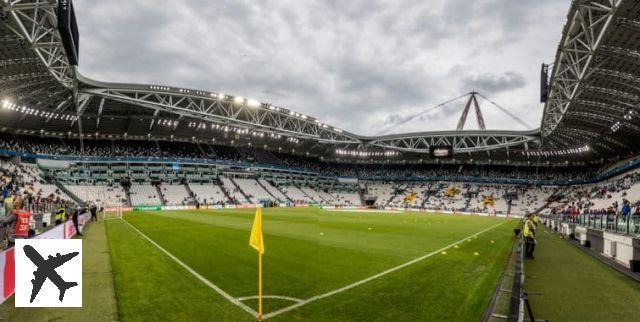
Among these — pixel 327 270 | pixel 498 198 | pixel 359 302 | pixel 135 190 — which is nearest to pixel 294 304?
pixel 359 302

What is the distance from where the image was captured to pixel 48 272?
543cm

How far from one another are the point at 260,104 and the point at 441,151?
34476mm

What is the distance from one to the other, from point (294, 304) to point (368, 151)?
90431 mm

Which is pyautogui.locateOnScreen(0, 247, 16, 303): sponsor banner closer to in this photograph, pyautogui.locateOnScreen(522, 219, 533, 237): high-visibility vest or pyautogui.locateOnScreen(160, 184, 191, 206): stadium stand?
pyautogui.locateOnScreen(522, 219, 533, 237): high-visibility vest

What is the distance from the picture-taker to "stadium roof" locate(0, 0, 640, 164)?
70.9ft

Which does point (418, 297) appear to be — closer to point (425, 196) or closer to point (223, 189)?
point (223, 189)

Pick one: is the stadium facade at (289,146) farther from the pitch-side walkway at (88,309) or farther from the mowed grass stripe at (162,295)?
the pitch-side walkway at (88,309)

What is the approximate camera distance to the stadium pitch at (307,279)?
26.2 ft

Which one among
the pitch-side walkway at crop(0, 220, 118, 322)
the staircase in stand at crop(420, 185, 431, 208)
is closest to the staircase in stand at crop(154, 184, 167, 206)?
the staircase in stand at crop(420, 185, 431, 208)

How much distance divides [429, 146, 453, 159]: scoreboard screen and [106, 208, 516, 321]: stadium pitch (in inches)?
1959

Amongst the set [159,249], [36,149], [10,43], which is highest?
[10,43]

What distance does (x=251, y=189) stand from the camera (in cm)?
7888

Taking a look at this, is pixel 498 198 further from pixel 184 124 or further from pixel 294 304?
pixel 294 304

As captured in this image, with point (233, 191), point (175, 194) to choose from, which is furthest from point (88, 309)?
point (233, 191)
